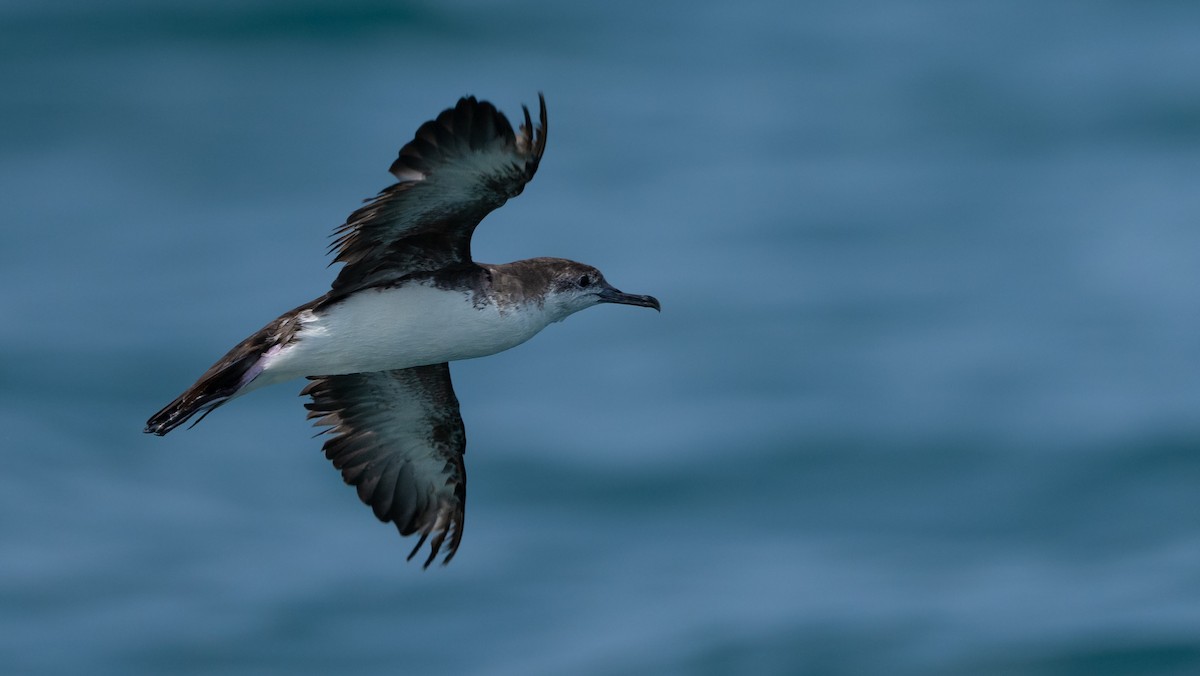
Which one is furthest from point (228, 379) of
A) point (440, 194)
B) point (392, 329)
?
point (440, 194)

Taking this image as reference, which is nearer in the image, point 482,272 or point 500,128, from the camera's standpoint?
point 500,128

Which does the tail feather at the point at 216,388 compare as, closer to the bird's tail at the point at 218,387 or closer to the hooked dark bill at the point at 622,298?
the bird's tail at the point at 218,387

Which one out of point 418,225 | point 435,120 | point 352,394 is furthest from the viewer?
point 352,394

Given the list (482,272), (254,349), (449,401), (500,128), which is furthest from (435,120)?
(449,401)

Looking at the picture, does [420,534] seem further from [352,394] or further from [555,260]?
[555,260]

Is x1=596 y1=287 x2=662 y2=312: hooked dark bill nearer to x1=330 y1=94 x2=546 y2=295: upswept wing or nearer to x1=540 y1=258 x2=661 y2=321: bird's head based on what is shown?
x1=540 y1=258 x2=661 y2=321: bird's head

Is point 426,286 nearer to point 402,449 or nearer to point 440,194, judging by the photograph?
point 440,194
